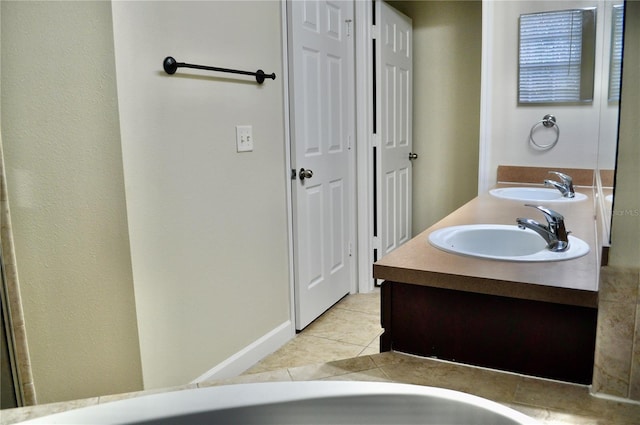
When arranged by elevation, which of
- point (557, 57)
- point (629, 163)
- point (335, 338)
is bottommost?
point (335, 338)

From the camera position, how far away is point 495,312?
104 centimetres

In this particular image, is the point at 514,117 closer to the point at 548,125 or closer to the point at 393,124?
the point at 548,125

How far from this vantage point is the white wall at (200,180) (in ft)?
5.89

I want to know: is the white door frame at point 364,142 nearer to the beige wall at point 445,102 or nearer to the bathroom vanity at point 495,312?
the beige wall at point 445,102

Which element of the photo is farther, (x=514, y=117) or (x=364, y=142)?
(x=364, y=142)

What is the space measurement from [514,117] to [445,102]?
4.01 ft

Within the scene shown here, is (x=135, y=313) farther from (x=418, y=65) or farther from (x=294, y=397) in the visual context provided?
(x=418, y=65)

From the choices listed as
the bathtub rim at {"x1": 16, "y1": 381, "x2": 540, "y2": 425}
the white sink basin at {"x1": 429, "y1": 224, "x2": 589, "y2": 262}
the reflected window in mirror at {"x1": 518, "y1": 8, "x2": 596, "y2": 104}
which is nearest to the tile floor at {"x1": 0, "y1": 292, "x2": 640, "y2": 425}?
the bathtub rim at {"x1": 16, "y1": 381, "x2": 540, "y2": 425}

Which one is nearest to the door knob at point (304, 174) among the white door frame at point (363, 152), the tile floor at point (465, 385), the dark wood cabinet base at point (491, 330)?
the white door frame at point (363, 152)

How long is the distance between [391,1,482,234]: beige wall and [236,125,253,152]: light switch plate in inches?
82.9

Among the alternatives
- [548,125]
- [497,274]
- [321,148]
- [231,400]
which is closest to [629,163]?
[497,274]

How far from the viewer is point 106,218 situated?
1649mm

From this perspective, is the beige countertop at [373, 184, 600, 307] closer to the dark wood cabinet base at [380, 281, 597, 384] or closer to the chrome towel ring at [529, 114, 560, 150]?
the dark wood cabinet base at [380, 281, 597, 384]

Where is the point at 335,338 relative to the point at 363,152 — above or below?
below
